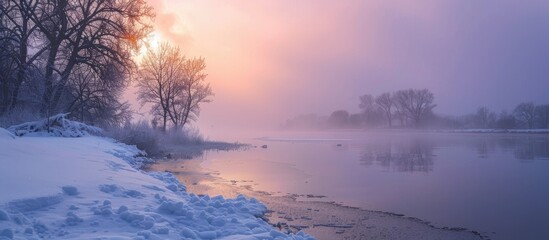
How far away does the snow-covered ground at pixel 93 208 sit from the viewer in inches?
205

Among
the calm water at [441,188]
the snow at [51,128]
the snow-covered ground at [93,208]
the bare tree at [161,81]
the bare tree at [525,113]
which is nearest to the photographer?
the snow-covered ground at [93,208]

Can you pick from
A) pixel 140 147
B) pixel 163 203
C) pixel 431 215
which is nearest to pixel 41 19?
pixel 140 147

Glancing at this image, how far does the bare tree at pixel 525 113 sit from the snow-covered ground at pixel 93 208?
106988 mm

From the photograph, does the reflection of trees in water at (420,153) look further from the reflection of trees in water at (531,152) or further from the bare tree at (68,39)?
the bare tree at (68,39)

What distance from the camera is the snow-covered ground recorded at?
5195 mm

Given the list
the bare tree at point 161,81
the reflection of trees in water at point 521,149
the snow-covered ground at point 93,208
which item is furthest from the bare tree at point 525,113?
the snow-covered ground at point 93,208

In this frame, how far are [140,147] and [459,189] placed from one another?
19112 mm

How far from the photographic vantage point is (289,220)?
8.92 metres

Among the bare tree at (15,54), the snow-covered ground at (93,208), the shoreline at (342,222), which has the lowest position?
the shoreline at (342,222)

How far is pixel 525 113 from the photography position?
100875 mm

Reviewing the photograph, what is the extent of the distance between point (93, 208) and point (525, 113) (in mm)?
114724

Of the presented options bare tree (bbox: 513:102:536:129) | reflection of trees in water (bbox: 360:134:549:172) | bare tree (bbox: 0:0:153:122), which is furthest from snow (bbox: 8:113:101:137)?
bare tree (bbox: 513:102:536:129)

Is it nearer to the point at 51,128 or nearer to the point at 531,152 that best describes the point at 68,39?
the point at 51,128

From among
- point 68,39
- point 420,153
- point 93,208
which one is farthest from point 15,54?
point 420,153
